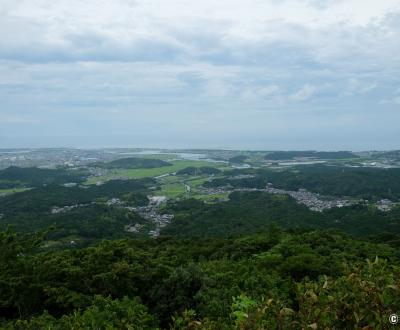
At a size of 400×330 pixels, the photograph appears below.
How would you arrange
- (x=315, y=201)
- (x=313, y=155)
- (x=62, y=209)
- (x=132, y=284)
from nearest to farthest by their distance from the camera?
(x=132, y=284) → (x=62, y=209) → (x=315, y=201) → (x=313, y=155)

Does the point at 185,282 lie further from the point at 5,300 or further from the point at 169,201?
the point at 169,201

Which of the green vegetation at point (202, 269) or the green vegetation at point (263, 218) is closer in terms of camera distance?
the green vegetation at point (202, 269)

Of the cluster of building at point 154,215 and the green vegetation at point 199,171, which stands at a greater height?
the green vegetation at point 199,171

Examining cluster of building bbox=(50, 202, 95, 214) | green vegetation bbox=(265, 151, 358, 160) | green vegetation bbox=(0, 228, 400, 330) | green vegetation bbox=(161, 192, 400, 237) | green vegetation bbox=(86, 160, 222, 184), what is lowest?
cluster of building bbox=(50, 202, 95, 214)

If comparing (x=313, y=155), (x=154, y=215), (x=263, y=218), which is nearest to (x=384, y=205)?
(x=263, y=218)

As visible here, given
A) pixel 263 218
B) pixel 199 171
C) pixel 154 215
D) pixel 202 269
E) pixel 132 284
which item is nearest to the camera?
pixel 132 284

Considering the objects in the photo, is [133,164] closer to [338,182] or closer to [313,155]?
[313,155]

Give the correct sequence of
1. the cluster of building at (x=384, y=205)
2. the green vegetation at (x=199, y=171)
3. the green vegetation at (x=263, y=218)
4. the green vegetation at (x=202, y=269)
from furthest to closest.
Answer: the green vegetation at (x=199, y=171) → the cluster of building at (x=384, y=205) → the green vegetation at (x=263, y=218) → the green vegetation at (x=202, y=269)

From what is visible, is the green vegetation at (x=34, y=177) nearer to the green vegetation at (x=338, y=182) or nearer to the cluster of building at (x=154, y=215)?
the cluster of building at (x=154, y=215)

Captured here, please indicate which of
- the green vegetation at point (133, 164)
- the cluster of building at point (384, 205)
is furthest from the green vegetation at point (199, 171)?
the cluster of building at point (384, 205)

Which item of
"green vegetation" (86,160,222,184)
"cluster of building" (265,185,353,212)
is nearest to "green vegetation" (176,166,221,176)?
"green vegetation" (86,160,222,184)

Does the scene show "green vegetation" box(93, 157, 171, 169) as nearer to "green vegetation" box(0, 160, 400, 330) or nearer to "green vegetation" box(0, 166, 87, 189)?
"green vegetation" box(0, 166, 87, 189)

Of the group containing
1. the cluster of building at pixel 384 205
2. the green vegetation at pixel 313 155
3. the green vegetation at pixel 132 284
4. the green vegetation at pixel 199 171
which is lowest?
the cluster of building at pixel 384 205
